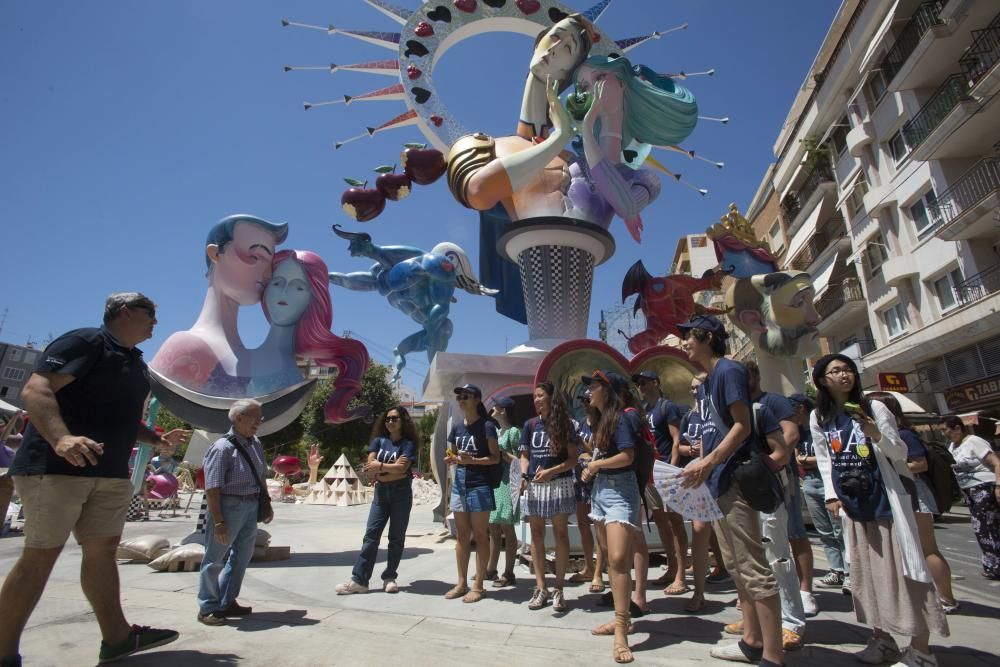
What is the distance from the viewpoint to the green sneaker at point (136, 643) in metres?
2.56

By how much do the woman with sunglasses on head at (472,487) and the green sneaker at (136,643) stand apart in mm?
1882

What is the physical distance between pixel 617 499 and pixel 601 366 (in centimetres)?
519

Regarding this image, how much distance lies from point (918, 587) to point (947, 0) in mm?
18613

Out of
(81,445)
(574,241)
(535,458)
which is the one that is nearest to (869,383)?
(574,241)

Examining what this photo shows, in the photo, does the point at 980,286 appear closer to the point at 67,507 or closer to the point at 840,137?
the point at 840,137

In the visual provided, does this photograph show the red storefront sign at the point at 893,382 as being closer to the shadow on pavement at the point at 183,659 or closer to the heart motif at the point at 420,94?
the heart motif at the point at 420,94

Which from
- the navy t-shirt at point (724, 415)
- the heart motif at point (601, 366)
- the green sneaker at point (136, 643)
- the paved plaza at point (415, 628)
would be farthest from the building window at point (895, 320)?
the green sneaker at point (136, 643)

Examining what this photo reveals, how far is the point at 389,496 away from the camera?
444cm

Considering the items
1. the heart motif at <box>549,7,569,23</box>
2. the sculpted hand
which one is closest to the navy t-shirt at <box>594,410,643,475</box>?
the sculpted hand

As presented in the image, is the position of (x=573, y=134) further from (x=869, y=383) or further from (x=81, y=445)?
(x=869, y=383)

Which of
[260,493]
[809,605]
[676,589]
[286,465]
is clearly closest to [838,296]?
[676,589]

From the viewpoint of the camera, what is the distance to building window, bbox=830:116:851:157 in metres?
20.0

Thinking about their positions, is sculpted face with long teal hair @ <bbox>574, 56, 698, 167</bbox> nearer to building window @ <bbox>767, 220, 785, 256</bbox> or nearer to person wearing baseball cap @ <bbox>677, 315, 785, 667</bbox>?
person wearing baseball cap @ <bbox>677, 315, 785, 667</bbox>

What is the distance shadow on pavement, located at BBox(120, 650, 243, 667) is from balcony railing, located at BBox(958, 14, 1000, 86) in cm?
1769
